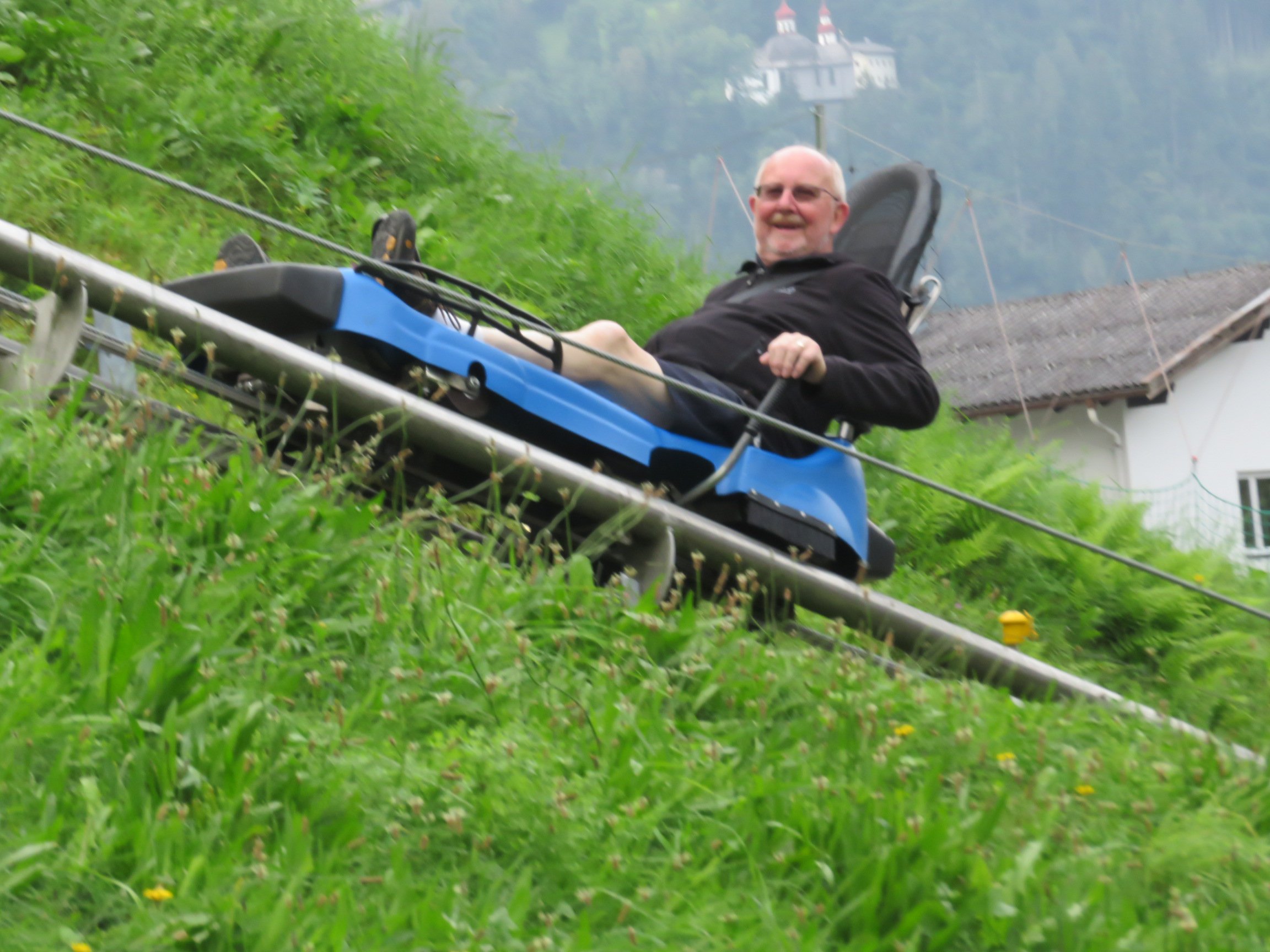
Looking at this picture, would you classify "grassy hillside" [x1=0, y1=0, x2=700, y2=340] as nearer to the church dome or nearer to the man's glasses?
the man's glasses

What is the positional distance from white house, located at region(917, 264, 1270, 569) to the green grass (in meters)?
23.1

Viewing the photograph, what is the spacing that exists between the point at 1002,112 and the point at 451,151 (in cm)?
8753

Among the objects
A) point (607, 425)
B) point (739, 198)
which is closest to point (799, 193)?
point (607, 425)

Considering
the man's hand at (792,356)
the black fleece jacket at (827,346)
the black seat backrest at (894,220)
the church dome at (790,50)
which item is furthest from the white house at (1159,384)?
the church dome at (790,50)

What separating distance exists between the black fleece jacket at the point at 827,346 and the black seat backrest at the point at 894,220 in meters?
0.57

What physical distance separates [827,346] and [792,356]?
565 millimetres

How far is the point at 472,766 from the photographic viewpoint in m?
2.57

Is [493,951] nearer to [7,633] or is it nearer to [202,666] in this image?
[202,666]

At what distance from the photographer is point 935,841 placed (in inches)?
103

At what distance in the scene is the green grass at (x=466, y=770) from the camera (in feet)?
7.21

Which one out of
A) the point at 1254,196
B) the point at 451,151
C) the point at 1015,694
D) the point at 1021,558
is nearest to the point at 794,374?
the point at 1015,694

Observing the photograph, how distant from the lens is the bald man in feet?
13.3

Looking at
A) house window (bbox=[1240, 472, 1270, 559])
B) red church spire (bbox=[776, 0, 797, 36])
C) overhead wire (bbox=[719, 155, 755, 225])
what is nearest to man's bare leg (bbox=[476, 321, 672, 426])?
overhead wire (bbox=[719, 155, 755, 225])

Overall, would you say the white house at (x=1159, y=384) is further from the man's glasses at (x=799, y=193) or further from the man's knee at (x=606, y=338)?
the man's knee at (x=606, y=338)
